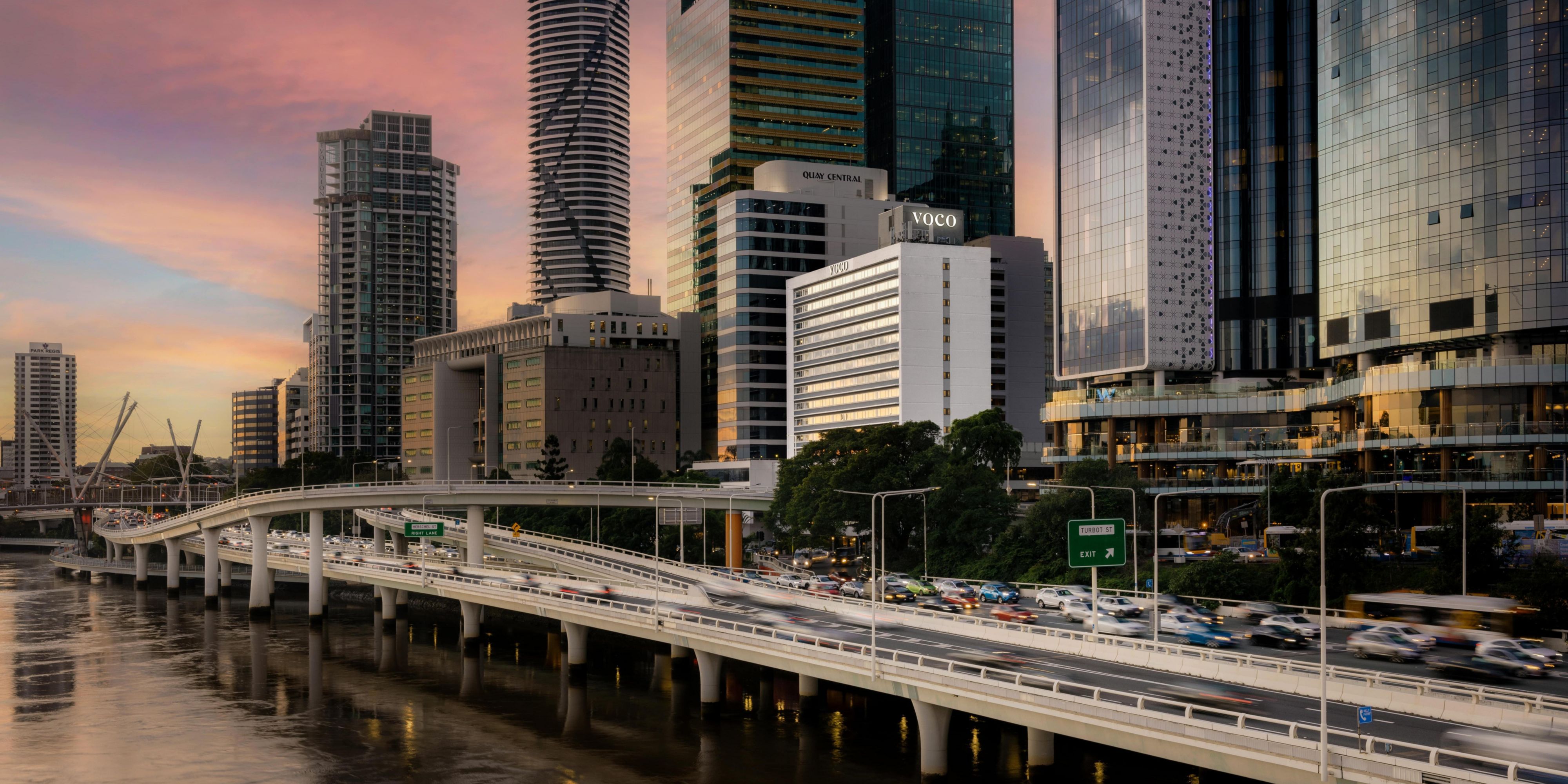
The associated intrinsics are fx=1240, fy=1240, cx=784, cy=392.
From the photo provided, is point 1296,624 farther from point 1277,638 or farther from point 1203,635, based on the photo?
point 1203,635

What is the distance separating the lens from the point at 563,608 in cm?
9288

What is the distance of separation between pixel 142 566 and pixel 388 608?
6805 centimetres

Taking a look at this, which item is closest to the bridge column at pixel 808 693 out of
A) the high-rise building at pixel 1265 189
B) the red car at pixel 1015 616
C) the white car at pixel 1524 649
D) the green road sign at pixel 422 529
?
the red car at pixel 1015 616

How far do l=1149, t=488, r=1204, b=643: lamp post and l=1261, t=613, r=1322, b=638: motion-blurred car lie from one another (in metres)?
6.89

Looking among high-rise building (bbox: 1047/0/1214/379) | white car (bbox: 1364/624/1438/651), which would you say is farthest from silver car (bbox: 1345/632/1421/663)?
high-rise building (bbox: 1047/0/1214/379)

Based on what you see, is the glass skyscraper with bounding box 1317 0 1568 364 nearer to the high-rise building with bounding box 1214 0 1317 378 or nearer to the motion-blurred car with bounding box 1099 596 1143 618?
the high-rise building with bounding box 1214 0 1317 378

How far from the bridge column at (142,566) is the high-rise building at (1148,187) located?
141 m

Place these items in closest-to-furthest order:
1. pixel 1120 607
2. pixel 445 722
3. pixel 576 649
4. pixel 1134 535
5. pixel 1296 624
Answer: pixel 1296 624
pixel 445 722
pixel 1134 535
pixel 1120 607
pixel 576 649

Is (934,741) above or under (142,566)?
above

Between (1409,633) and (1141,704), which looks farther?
(1409,633)

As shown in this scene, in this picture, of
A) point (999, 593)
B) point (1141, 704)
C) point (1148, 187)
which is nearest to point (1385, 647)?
point (1141, 704)

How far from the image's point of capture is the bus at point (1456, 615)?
6831 cm

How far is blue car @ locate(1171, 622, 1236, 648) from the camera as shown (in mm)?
74312

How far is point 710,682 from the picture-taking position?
77.1 meters
